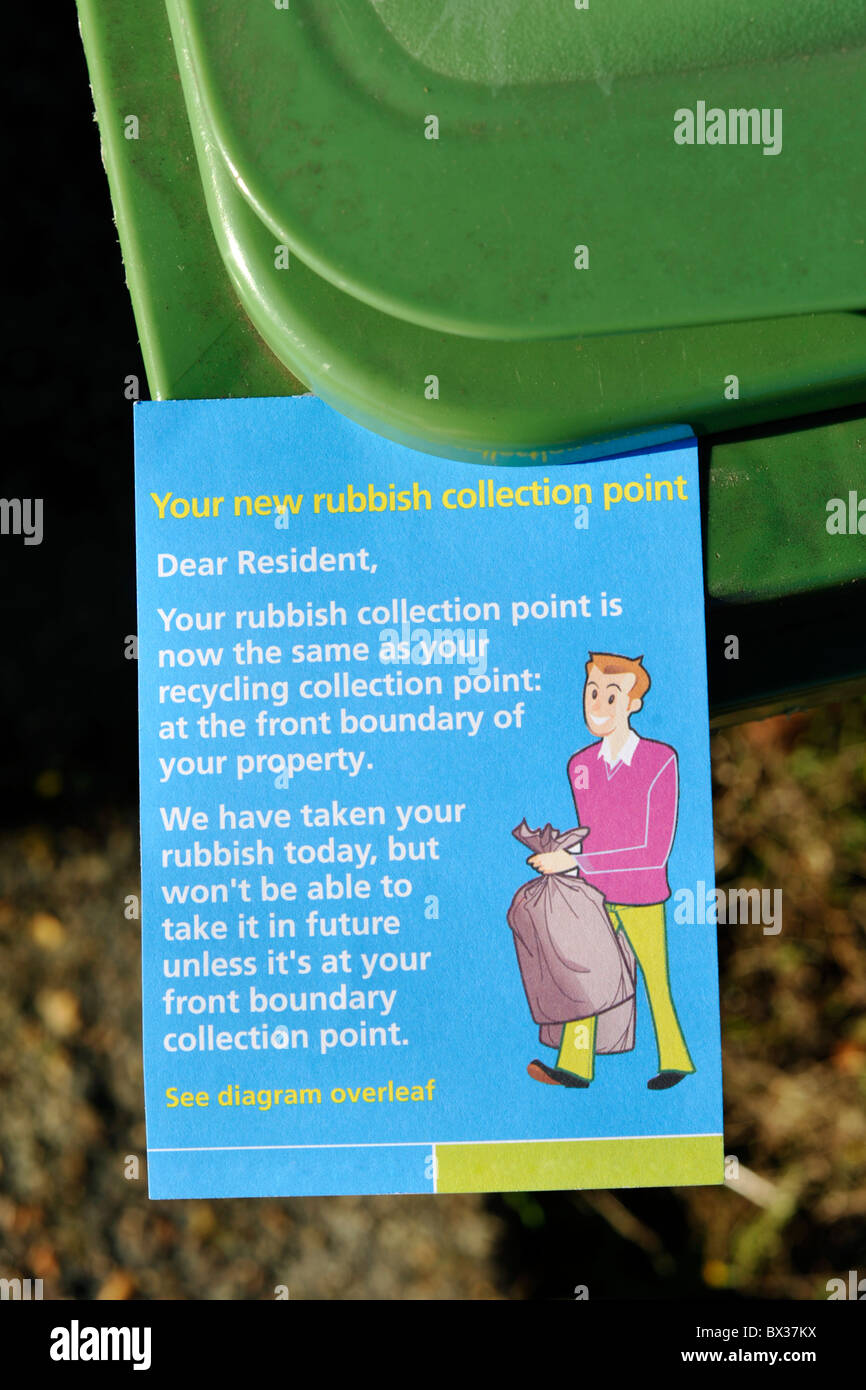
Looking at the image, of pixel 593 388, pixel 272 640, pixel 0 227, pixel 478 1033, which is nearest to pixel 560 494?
pixel 593 388

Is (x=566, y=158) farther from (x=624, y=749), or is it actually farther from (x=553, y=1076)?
(x=553, y=1076)

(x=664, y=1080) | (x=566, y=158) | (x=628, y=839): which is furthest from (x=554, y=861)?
(x=566, y=158)

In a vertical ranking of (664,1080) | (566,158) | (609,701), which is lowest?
(664,1080)

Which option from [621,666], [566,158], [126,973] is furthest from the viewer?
[126,973]

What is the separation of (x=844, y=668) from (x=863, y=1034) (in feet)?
2.25

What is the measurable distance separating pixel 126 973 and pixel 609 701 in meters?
0.82

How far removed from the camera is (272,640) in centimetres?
72

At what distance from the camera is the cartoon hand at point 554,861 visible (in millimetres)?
723

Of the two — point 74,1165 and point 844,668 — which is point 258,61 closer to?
point 844,668

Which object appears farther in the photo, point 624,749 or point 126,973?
point 126,973

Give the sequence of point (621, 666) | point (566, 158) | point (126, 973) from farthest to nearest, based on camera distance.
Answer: point (126, 973) → point (621, 666) → point (566, 158)

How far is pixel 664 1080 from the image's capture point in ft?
2.38

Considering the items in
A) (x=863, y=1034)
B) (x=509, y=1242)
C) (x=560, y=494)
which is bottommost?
(x=509, y=1242)

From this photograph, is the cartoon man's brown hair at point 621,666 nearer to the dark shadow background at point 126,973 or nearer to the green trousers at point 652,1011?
the green trousers at point 652,1011
